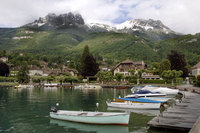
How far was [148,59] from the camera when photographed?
597 feet

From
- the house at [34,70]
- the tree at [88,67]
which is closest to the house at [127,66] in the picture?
the tree at [88,67]

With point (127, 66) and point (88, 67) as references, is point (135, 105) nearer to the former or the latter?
point (127, 66)

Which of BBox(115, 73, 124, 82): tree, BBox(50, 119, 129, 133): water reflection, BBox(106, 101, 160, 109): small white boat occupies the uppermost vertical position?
BBox(115, 73, 124, 82): tree

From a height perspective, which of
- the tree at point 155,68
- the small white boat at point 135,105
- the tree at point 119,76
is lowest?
the small white boat at point 135,105

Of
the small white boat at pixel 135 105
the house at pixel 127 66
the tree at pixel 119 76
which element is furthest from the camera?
the house at pixel 127 66

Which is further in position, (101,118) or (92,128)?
(101,118)

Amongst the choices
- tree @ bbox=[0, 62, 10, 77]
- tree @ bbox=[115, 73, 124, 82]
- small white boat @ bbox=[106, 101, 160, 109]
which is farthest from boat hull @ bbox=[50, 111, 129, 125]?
tree @ bbox=[0, 62, 10, 77]

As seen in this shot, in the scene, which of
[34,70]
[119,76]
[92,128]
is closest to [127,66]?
[119,76]

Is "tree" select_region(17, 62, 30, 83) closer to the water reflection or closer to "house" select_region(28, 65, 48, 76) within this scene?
"house" select_region(28, 65, 48, 76)

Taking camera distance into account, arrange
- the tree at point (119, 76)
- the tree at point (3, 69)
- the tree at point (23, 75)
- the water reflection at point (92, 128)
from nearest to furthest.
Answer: the water reflection at point (92, 128) → the tree at point (119, 76) → the tree at point (23, 75) → the tree at point (3, 69)

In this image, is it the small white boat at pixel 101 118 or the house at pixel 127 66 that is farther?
the house at pixel 127 66

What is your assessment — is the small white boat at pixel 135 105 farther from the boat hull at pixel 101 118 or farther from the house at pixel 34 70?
the house at pixel 34 70

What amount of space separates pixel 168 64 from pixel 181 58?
14857mm

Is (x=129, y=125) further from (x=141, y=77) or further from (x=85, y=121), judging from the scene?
(x=141, y=77)
